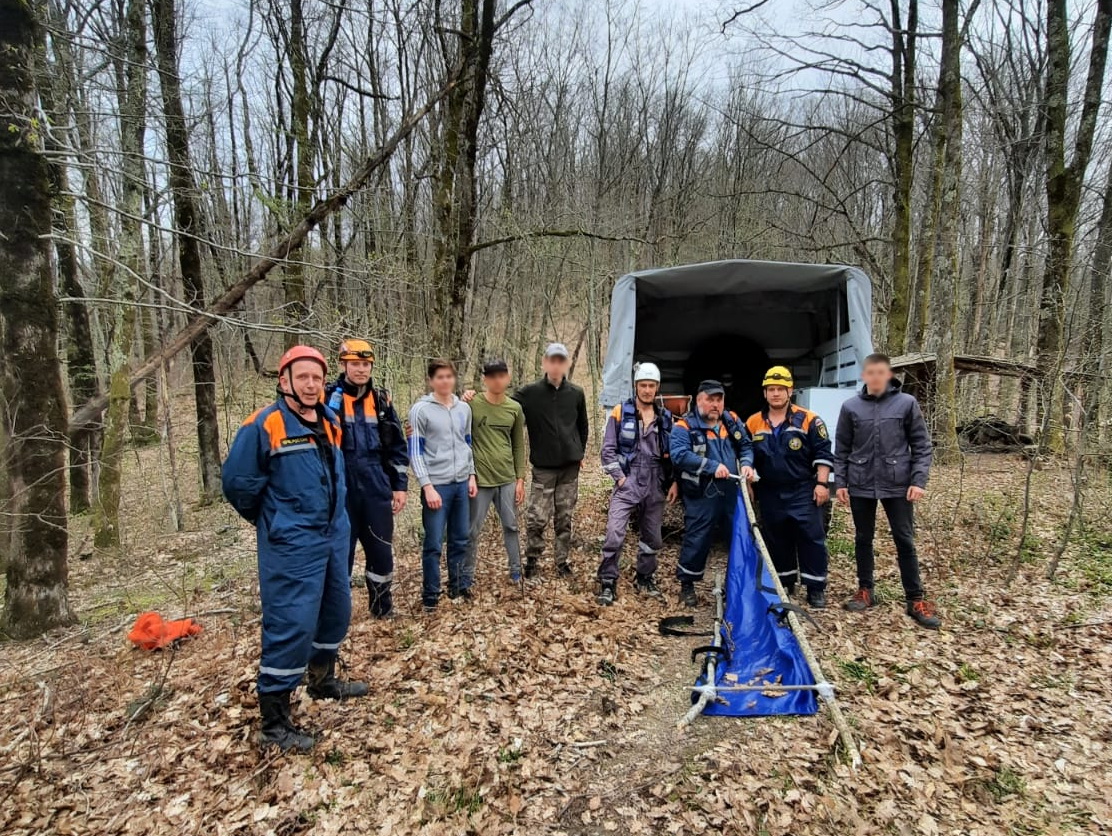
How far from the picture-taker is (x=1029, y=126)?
48.6 ft

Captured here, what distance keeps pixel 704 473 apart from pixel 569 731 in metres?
2.30

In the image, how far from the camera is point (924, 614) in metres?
4.43

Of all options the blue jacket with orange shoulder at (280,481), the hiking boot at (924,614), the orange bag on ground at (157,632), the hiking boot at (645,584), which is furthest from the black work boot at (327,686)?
the hiking boot at (924,614)

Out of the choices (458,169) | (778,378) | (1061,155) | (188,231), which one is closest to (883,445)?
(778,378)

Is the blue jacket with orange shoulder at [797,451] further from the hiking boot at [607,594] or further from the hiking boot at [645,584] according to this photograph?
the hiking boot at [607,594]

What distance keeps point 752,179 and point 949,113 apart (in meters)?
8.48

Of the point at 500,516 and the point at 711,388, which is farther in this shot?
the point at 500,516

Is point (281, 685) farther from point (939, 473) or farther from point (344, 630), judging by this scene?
point (939, 473)

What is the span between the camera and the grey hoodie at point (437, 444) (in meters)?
4.66

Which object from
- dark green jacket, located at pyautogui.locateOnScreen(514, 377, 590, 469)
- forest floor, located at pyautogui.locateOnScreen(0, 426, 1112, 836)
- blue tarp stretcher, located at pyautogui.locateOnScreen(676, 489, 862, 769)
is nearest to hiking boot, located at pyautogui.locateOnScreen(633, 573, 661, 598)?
forest floor, located at pyautogui.locateOnScreen(0, 426, 1112, 836)

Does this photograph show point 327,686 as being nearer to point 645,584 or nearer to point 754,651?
point 754,651

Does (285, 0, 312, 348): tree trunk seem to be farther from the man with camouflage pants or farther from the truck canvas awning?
the man with camouflage pants

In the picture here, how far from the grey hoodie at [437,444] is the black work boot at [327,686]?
59.9 inches

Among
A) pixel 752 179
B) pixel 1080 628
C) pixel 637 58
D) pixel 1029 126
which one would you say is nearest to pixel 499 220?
pixel 637 58
